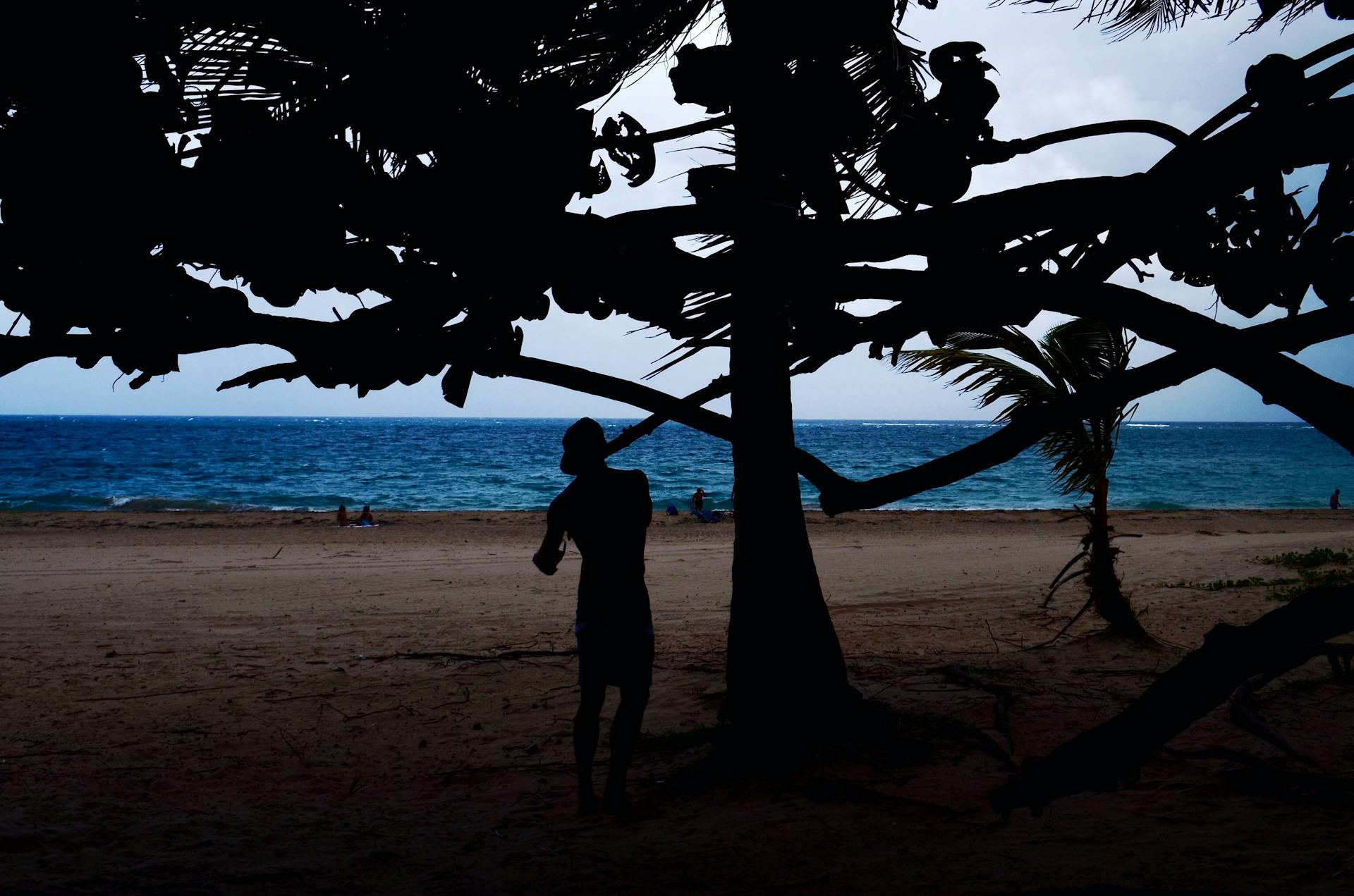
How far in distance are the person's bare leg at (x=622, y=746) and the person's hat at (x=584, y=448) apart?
0.97 m

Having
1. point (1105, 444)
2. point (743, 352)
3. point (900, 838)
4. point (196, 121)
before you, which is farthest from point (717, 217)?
point (1105, 444)

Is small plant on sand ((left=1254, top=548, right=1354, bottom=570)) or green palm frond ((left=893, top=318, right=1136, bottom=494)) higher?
green palm frond ((left=893, top=318, right=1136, bottom=494))

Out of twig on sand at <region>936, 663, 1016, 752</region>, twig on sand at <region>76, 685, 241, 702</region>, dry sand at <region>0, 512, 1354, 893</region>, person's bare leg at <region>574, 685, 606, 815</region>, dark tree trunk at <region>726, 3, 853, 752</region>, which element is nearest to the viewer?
dry sand at <region>0, 512, 1354, 893</region>

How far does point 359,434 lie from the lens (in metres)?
89.2

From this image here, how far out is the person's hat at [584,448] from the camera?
13.2 feet

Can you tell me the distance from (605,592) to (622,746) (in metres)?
0.69

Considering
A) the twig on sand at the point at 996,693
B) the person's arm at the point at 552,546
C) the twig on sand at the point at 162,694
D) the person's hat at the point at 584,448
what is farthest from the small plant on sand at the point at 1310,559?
the twig on sand at the point at 162,694

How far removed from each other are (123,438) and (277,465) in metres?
35.5

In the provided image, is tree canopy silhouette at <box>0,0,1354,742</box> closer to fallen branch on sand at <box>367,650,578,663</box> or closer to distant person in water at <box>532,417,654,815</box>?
distant person in water at <box>532,417,654,815</box>

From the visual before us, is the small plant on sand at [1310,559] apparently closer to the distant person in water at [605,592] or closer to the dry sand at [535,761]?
the dry sand at [535,761]

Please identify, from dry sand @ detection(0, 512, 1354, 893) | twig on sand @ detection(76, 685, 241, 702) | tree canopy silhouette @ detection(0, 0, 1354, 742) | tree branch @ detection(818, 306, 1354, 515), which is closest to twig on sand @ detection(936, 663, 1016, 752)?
dry sand @ detection(0, 512, 1354, 893)

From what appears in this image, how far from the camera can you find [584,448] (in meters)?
4.02

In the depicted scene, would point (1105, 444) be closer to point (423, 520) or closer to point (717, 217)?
point (717, 217)

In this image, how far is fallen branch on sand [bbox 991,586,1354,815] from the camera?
121 cm
